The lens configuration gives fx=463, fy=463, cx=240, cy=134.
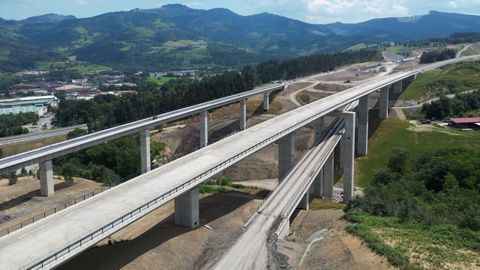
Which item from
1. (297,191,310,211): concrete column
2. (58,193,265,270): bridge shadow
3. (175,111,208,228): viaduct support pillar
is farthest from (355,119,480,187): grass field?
(175,111,208,228): viaduct support pillar

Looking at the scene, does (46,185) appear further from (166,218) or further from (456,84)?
(456,84)

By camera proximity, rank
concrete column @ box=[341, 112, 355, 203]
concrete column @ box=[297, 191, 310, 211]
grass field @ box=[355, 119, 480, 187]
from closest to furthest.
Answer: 1. concrete column @ box=[297, 191, 310, 211]
2. concrete column @ box=[341, 112, 355, 203]
3. grass field @ box=[355, 119, 480, 187]

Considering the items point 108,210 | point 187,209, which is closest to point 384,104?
point 187,209

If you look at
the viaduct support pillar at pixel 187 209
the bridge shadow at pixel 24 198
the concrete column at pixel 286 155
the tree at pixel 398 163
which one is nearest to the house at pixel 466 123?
the tree at pixel 398 163

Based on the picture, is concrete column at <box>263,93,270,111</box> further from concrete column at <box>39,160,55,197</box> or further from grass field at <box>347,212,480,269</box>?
grass field at <box>347,212,480,269</box>

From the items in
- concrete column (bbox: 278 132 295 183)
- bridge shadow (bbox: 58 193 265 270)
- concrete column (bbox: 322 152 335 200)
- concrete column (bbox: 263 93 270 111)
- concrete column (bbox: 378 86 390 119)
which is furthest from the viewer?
concrete column (bbox: 263 93 270 111)

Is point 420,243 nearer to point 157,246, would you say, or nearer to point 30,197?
point 157,246
